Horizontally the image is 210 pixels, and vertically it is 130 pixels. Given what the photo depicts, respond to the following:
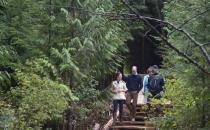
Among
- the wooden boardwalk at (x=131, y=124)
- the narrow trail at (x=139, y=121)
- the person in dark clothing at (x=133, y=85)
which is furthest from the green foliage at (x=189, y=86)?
the person in dark clothing at (x=133, y=85)

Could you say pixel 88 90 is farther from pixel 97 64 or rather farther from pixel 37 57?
pixel 37 57

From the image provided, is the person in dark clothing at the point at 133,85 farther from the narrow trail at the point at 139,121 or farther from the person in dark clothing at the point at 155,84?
the person in dark clothing at the point at 155,84

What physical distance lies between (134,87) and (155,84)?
103cm

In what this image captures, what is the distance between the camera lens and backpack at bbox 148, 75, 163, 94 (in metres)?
14.9

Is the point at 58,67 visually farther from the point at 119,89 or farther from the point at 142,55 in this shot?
the point at 142,55

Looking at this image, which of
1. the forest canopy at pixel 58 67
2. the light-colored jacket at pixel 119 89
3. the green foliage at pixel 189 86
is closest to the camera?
the green foliage at pixel 189 86

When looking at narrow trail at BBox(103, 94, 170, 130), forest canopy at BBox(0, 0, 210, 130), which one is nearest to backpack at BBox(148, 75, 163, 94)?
forest canopy at BBox(0, 0, 210, 130)

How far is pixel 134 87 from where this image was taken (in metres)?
15.8

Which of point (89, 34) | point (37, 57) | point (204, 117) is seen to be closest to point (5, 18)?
point (37, 57)

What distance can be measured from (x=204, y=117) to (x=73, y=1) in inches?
289

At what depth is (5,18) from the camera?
15.7 m

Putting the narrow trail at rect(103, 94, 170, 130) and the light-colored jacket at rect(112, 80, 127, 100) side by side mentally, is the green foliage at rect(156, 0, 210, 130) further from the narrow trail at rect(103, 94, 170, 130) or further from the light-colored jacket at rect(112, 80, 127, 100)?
the light-colored jacket at rect(112, 80, 127, 100)

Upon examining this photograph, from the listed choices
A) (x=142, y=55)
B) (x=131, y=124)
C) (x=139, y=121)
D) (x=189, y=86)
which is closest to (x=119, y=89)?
(x=131, y=124)

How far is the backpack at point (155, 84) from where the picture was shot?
14.9 metres
